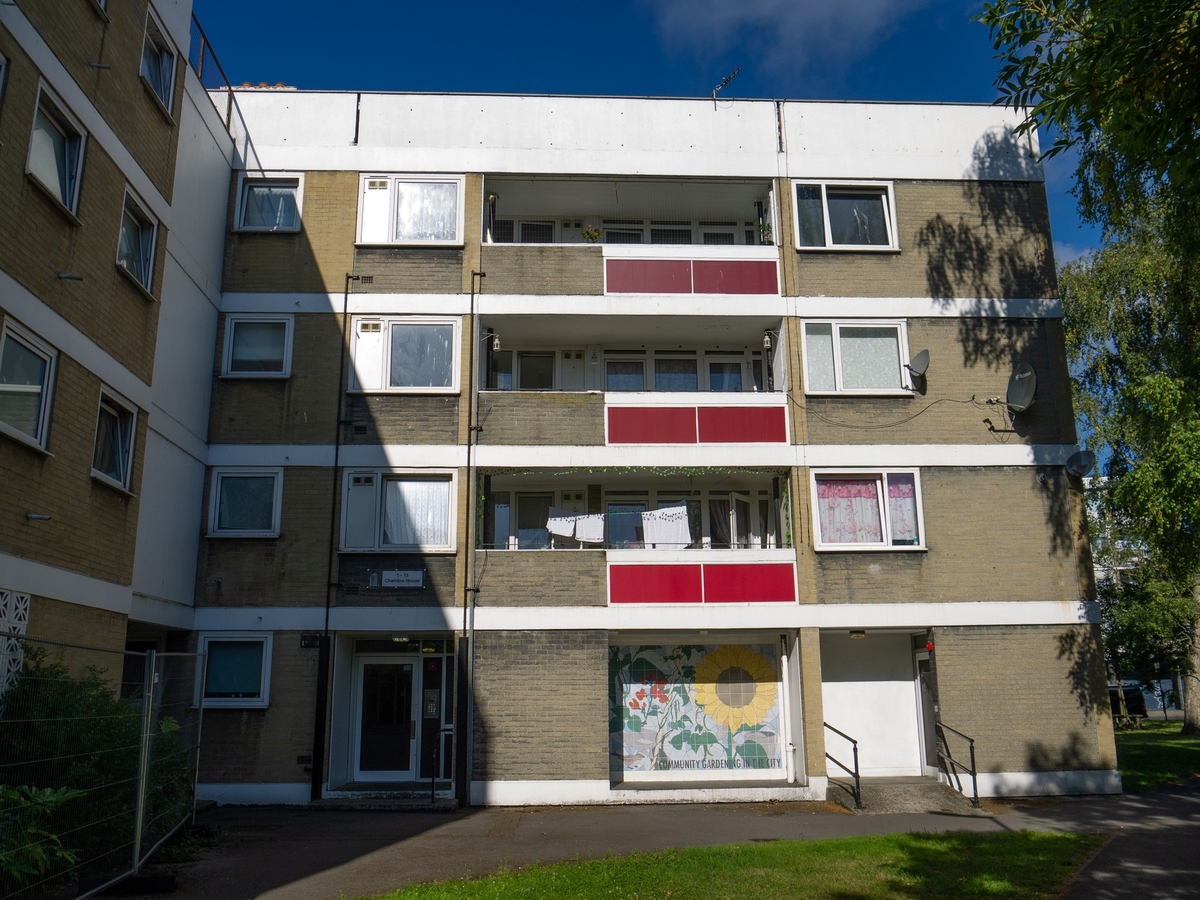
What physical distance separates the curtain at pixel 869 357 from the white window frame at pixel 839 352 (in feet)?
0.20

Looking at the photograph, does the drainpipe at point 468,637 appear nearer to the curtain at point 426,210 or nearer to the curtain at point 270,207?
the curtain at point 426,210

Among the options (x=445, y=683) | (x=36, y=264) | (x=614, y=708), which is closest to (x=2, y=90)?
(x=36, y=264)

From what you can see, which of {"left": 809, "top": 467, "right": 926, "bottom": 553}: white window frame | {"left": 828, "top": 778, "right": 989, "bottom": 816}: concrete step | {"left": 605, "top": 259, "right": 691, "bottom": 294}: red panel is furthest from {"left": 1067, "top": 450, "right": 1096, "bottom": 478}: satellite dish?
{"left": 605, "top": 259, "right": 691, "bottom": 294}: red panel

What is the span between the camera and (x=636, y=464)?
56.0 feet

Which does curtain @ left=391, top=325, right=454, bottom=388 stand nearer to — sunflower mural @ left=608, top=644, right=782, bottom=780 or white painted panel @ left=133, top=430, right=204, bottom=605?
white painted panel @ left=133, top=430, right=204, bottom=605

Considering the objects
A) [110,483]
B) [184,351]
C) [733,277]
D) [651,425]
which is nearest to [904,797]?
[651,425]

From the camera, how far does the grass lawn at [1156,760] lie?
1758 cm

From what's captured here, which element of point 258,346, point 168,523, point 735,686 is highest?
point 258,346

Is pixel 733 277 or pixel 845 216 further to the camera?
pixel 845 216

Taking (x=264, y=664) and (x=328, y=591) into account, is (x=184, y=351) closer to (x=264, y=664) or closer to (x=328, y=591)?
(x=328, y=591)

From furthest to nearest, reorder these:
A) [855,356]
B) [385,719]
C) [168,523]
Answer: [855,356], [385,719], [168,523]

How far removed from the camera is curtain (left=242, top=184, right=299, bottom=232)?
18094 millimetres

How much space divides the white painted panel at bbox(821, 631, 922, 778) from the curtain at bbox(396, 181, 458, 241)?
399 inches

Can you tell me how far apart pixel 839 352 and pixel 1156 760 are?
36.0 ft
